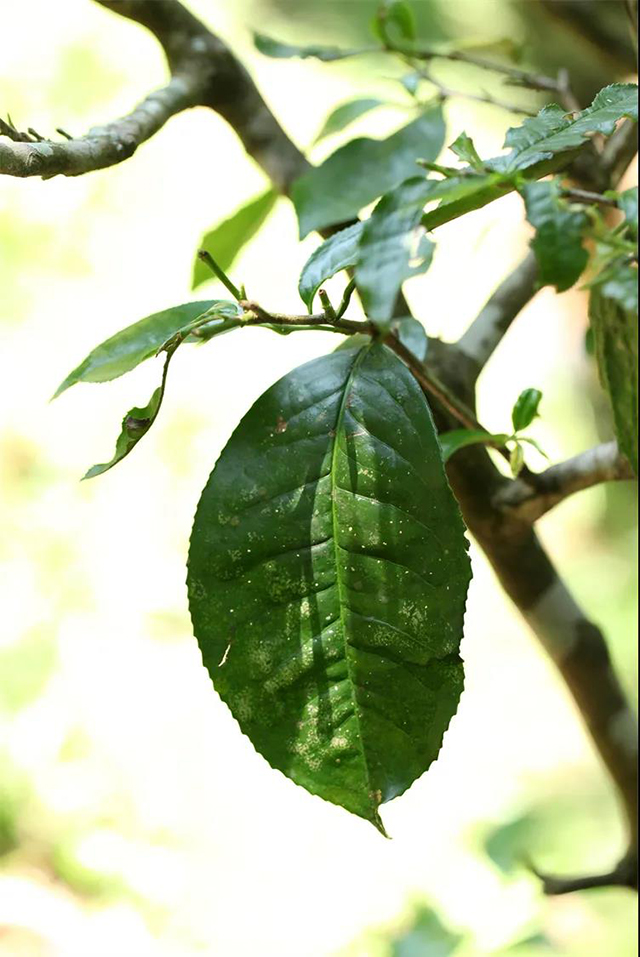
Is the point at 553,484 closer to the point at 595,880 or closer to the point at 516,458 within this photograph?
the point at 516,458

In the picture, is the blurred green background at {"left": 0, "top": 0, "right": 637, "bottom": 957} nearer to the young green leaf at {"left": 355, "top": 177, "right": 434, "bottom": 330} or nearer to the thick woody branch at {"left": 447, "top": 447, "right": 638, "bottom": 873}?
the thick woody branch at {"left": 447, "top": 447, "right": 638, "bottom": 873}

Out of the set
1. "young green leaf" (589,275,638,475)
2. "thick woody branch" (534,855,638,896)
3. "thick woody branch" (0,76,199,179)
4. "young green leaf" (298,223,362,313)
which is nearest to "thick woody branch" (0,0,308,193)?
"thick woody branch" (0,76,199,179)

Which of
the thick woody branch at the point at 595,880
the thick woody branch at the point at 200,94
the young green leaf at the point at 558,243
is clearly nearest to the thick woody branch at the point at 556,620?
the thick woody branch at the point at 595,880

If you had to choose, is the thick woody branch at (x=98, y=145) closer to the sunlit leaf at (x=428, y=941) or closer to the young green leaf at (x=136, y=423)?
the young green leaf at (x=136, y=423)

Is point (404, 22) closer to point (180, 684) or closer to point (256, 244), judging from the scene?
point (180, 684)

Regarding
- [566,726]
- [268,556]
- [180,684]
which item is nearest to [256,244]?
[180,684]

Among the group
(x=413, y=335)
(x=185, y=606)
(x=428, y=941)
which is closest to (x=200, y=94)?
(x=413, y=335)
